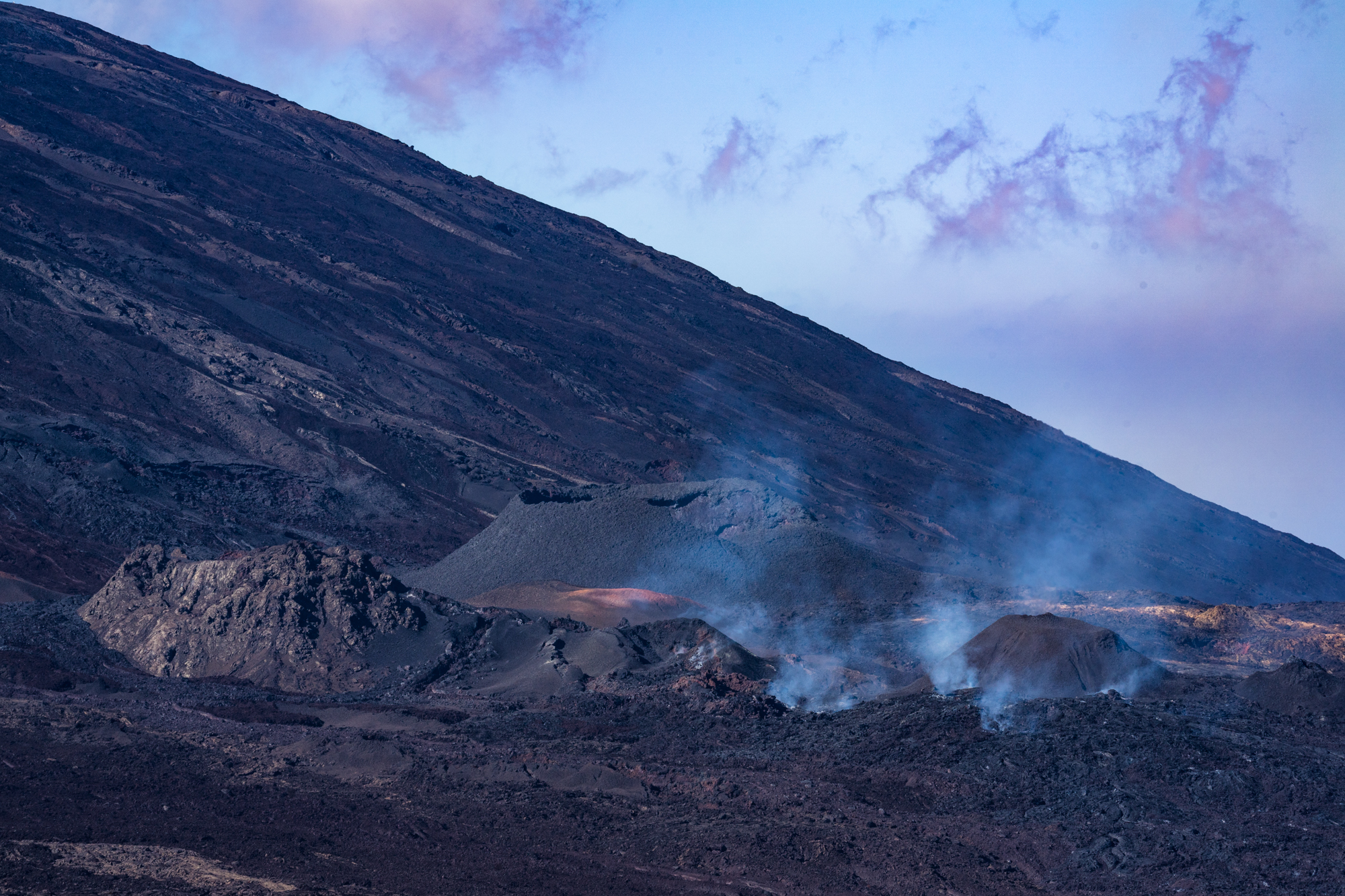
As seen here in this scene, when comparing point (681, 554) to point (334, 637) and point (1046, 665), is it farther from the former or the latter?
point (1046, 665)

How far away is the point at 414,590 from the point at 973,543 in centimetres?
3471

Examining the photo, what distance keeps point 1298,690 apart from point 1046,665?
14.0 feet

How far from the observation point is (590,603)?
30312 mm

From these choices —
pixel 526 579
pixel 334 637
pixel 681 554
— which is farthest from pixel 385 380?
pixel 334 637

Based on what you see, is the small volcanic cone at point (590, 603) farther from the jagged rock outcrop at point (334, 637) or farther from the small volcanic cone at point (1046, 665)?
the small volcanic cone at point (1046, 665)

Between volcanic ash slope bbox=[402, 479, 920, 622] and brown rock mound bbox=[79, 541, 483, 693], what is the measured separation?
814 centimetres

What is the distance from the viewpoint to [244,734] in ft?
56.7

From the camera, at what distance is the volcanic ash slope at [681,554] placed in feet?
108

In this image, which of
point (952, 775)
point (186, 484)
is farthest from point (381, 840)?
point (186, 484)

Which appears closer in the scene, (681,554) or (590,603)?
(590,603)

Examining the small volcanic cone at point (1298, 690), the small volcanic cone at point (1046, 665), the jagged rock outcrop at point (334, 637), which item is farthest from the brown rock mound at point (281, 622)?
the small volcanic cone at point (1298, 690)

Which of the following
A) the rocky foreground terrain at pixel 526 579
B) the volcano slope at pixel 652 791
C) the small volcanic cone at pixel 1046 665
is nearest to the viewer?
the volcano slope at pixel 652 791

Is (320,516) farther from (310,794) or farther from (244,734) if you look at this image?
(310,794)

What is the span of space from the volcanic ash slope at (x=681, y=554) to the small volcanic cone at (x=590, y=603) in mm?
956
